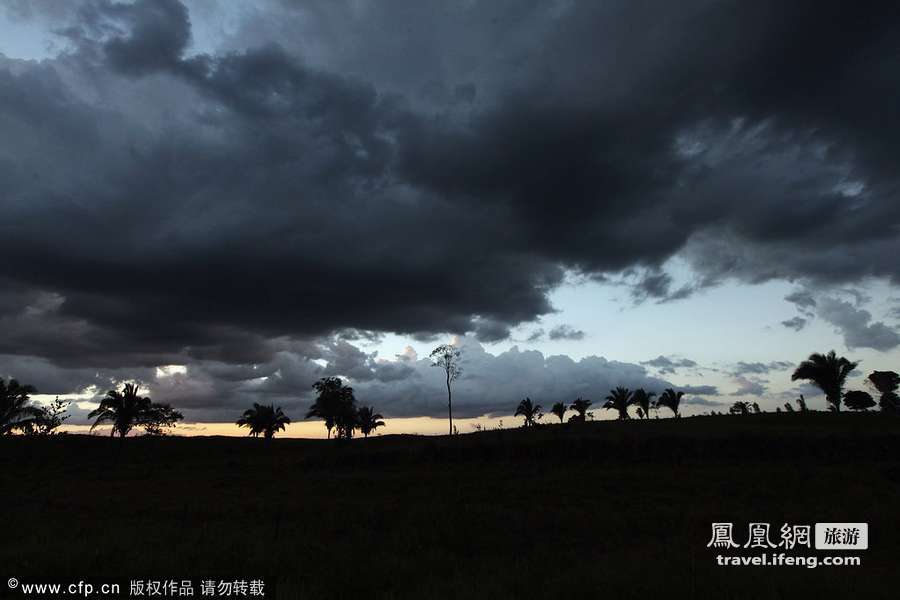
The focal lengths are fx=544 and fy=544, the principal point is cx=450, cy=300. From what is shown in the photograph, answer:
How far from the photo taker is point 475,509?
70.6 ft

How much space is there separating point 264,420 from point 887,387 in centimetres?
9635

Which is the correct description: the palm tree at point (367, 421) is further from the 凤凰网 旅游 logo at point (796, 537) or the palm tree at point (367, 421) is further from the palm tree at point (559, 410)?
the 凤凰网 旅游 logo at point (796, 537)

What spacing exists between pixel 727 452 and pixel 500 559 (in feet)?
107

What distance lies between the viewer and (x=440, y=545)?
1645 centimetres

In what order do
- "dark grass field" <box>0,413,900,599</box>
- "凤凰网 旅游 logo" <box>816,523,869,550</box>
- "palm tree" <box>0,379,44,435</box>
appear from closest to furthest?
"dark grass field" <box>0,413,900,599</box>
"凤凰网 旅游 logo" <box>816,523,869,550</box>
"palm tree" <box>0,379,44,435</box>

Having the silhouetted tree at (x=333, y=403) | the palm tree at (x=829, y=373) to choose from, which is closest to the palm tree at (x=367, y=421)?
the silhouetted tree at (x=333, y=403)

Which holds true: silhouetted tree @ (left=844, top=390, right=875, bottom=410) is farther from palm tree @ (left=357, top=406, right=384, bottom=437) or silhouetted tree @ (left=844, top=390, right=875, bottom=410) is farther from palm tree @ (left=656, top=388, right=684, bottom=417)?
palm tree @ (left=357, top=406, right=384, bottom=437)

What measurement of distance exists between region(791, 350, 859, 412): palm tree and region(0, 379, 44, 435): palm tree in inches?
3270

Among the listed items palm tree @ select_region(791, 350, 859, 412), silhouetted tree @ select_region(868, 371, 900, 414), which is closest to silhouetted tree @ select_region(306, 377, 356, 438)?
palm tree @ select_region(791, 350, 859, 412)

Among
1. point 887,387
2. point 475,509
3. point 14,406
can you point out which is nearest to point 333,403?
point 14,406

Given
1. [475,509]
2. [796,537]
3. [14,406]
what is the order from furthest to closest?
[14,406] → [475,509] → [796,537]

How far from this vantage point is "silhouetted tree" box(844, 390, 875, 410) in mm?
82688

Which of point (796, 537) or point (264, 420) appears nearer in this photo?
point (796, 537)

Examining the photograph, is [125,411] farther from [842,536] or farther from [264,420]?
[842,536]
